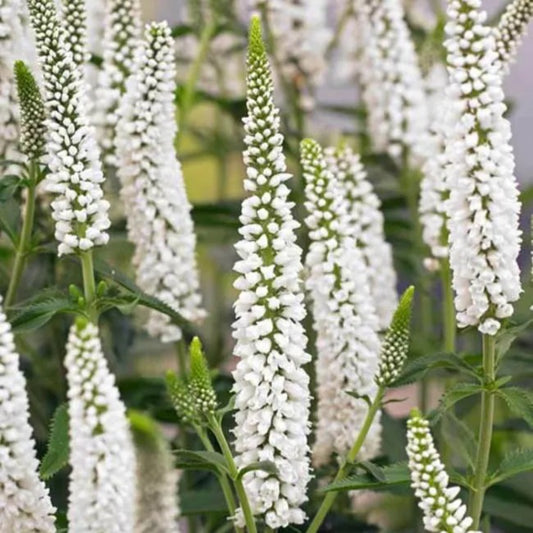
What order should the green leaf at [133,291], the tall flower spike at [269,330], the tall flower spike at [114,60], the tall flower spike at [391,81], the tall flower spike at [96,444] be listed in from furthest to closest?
the tall flower spike at [391,81], the tall flower spike at [114,60], the green leaf at [133,291], the tall flower spike at [269,330], the tall flower spike at [96,444]

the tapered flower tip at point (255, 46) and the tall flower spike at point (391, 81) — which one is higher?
the tapered flower tip at point (255, 46)

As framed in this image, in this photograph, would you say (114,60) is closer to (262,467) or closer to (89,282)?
(89,282)

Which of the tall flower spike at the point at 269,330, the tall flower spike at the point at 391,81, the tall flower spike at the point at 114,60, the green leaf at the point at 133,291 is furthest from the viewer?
the tall flower spike at the point at 391,81

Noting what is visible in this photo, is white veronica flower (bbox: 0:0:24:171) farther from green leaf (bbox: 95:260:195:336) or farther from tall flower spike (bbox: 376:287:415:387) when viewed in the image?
tall flower spike (bbox: 376:287:415:387)

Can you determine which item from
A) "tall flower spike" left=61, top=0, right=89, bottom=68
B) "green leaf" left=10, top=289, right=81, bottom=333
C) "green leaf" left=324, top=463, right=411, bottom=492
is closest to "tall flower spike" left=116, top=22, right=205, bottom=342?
"tall flower spike" left=61, top=0, right=89, bottom=68

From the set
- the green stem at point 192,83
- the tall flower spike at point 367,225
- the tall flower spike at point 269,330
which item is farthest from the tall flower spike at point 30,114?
the green stem at point 192,83

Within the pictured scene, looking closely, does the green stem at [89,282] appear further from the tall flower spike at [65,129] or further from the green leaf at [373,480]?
the green leaf at [373,480]

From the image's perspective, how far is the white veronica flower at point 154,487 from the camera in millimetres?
625

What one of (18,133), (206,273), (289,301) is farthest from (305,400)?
(206,273)

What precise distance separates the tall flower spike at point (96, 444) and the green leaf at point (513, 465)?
252 millimetres

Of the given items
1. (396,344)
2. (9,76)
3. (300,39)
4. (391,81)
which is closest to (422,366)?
(396,344)

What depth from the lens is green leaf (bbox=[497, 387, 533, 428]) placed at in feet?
2.49

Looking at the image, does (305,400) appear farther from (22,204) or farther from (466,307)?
(22,204)

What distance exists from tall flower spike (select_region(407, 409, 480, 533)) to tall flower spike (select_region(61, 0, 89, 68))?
1.18 ft
